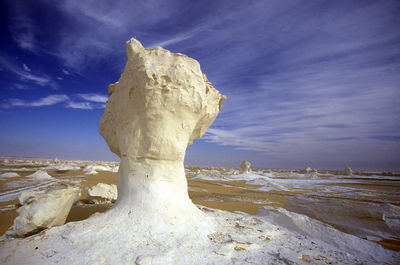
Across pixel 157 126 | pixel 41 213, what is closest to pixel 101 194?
pixel 41 213

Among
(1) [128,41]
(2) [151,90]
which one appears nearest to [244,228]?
(2) [151,90]

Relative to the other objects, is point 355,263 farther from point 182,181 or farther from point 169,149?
point 169,149

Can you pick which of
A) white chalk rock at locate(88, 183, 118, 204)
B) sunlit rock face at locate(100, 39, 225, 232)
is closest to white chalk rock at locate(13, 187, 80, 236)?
sunlit rock face at locate(100, 39, 225, 232)

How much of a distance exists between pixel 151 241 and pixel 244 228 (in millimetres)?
1630

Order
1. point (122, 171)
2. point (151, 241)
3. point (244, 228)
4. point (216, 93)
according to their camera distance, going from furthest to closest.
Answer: point (216, 93)
point (122, 171)
point (244, 228)
point (151, 241)

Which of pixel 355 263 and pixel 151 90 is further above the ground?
pixel 151 90

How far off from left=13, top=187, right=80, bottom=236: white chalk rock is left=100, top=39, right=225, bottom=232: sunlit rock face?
36.0 inches

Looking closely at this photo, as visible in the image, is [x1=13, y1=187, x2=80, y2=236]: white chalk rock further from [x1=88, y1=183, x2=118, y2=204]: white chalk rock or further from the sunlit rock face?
[x1=88, y1=183, x2=118, y2=204]: white chalk rock

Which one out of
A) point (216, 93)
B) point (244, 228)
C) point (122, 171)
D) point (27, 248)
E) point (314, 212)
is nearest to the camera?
point (27, 248)

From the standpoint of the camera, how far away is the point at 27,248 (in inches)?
111

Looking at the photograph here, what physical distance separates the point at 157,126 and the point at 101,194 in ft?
13.7

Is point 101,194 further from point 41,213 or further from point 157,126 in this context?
point 157,126

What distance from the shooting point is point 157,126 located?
396cm

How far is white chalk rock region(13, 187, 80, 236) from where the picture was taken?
3.27 meters
